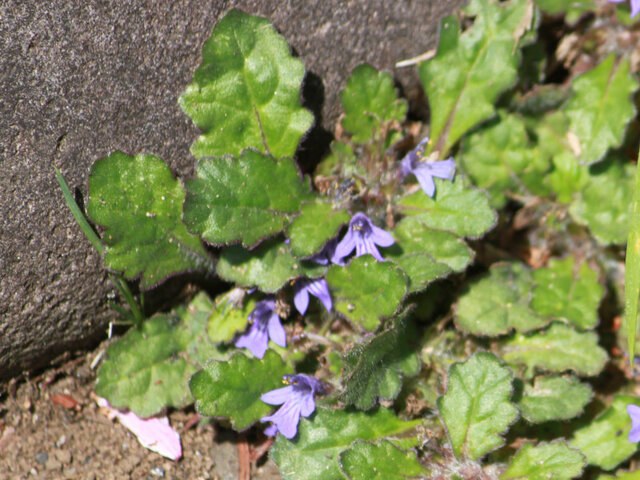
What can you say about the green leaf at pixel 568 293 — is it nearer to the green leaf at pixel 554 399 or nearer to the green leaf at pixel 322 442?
the green leaf at pixel 554 399

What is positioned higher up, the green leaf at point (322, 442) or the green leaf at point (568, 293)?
the green leaf at point (322, 442)

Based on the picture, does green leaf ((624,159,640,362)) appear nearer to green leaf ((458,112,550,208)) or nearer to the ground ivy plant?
the ground ivy plant

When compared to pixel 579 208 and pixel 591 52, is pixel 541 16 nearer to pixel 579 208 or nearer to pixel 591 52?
pixel 591 52

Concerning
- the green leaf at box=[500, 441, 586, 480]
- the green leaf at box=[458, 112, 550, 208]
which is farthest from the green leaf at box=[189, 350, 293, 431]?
the green leaf at box=[458, 112, 550, 208]

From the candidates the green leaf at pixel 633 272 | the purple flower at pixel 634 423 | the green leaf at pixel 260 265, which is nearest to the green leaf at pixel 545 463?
the purple flower at pixel 634 423

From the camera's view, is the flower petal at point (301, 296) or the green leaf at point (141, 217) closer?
the green leaf at point (141, 217)

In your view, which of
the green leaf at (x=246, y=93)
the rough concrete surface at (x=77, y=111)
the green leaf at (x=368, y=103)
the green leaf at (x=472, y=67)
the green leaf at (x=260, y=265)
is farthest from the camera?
the green leaf at (x=472, y=67)
